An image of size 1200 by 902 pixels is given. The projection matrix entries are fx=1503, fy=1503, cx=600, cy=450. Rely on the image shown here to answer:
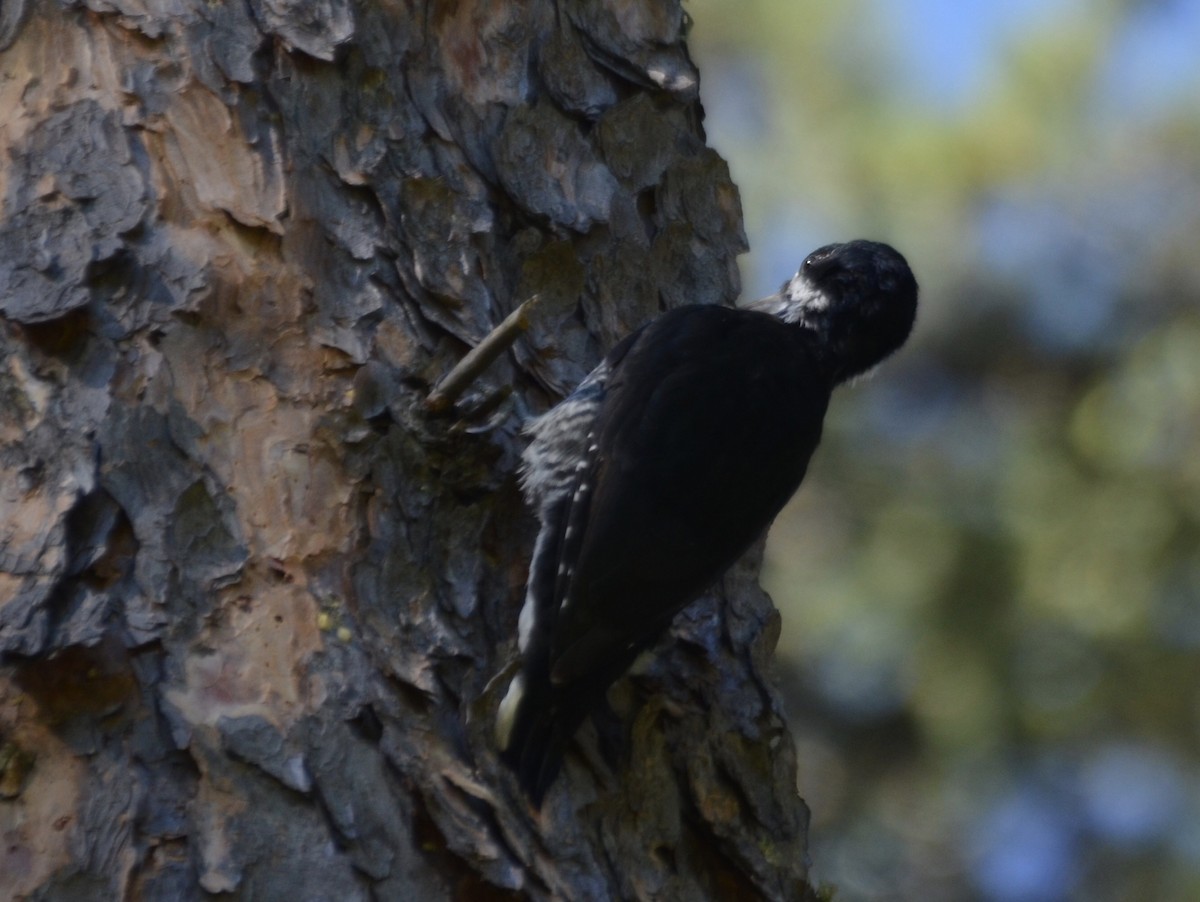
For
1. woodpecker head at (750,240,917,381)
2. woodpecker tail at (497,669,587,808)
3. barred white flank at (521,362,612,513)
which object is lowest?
woodpecker tail at (497,669,587,808)

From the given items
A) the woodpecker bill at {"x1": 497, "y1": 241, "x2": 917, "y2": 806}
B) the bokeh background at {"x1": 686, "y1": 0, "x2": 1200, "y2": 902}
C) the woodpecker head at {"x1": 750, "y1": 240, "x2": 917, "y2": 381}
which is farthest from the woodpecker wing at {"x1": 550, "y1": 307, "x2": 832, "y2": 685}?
the bokeh background at {"x1": 686, "y1": 0, "x2": 1200, "y2": 902}

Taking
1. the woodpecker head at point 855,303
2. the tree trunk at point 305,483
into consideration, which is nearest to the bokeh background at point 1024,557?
the woodpecker head at point 855,303

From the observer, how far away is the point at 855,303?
3.70m

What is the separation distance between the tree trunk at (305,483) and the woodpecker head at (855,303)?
0.88m

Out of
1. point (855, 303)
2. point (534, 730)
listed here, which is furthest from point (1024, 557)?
point (534, 730)

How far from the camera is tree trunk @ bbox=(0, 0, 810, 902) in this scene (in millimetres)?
2133

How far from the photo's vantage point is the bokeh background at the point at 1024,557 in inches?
209

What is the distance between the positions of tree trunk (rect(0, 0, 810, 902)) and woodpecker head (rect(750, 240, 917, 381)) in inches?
34.5

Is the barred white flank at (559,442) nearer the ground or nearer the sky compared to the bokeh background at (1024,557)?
nearer the ground

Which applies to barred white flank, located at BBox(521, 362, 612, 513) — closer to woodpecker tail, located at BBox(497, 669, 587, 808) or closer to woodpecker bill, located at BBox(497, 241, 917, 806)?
woodpecker bill, located at BBox(497, 241, 917, 806)

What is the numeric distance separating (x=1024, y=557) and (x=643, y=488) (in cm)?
288

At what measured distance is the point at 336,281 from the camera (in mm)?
2562

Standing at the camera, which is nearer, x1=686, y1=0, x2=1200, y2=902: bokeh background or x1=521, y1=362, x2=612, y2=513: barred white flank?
x1=521, y1=362, x2=612, y2=513: barred white flank

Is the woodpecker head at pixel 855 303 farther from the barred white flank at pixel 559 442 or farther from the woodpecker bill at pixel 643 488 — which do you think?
the barred white flank at pixel 559 442
